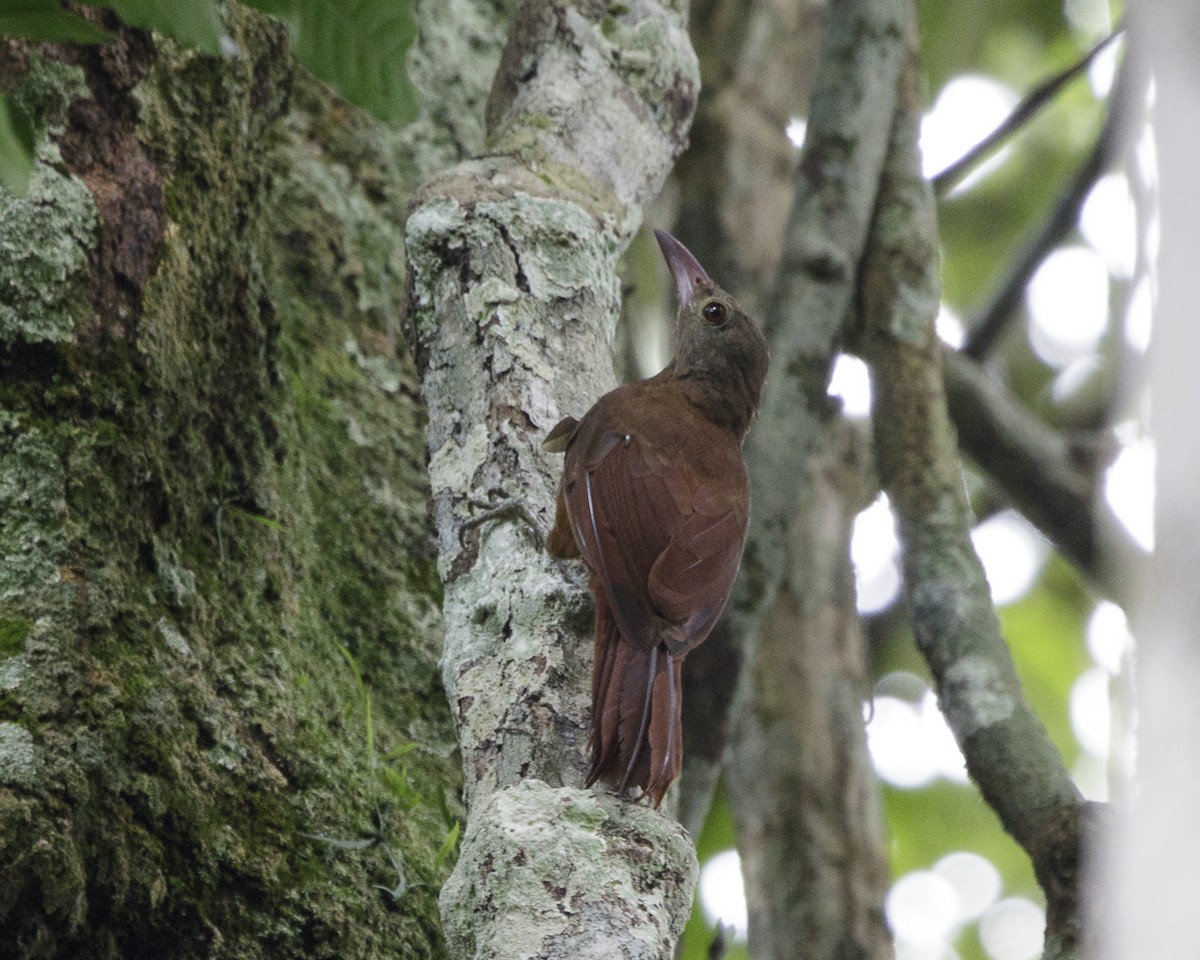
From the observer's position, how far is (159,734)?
2.19 meters

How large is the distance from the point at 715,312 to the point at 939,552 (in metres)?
0.82

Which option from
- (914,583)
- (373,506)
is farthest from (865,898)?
(373,506)

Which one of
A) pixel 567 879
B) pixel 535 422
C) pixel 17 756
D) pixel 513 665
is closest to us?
pixel 567 879

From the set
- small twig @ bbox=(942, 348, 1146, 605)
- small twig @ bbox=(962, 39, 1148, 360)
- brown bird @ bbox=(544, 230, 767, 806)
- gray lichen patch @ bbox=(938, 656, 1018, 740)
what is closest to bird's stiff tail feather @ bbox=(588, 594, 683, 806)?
brown bird @ bbox=(544, 230, 767, 806)

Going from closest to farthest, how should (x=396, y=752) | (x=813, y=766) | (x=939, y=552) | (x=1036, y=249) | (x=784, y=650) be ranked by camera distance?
(x=396, y=752) < (x=939, y=552) < (x=813, y=766) < (x=784, y=650) < (x=1036, y=249)

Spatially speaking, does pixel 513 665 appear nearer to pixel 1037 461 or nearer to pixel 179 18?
pixel 179 18

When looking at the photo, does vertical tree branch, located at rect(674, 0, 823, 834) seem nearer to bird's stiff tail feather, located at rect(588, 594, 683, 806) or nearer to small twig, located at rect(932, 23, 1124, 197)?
small twig, located at rect(932, 23, 1124, 197)

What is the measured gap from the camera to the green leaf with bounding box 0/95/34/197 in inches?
55.9

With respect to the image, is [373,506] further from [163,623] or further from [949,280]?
[949,280]

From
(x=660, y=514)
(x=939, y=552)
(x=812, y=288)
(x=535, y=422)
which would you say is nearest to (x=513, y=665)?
(x=535, y=422)

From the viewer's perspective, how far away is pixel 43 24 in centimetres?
139

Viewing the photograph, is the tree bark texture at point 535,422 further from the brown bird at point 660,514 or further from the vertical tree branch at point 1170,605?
the vertical tree branch at point 1170,605

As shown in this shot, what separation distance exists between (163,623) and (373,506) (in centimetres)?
85

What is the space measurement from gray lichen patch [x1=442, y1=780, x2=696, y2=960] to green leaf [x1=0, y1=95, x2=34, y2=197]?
0.87 meters
